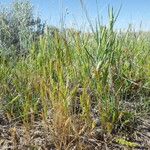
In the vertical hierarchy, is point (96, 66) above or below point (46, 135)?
above

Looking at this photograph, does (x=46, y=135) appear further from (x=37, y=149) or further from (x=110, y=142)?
(x=110, y=142)

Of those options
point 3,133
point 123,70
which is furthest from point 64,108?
point 123,70

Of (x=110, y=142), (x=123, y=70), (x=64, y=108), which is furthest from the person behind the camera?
(x=123, y=70)

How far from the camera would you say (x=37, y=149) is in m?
2.37

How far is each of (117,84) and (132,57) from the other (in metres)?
0.80

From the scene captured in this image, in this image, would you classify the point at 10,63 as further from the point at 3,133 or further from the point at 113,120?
the point at 113,120

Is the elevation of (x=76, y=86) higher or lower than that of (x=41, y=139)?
higher

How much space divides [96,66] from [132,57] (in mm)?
955

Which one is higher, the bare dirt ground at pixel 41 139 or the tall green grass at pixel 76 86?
the tall green grass at pixel 76 86

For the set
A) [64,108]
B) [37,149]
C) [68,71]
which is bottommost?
[37,149]

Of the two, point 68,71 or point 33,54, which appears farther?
point 33,54

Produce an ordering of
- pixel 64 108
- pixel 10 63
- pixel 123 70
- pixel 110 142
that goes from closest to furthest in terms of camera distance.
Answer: pixel 64 108 < pixel 110 142 < pixel 123 70 < pixel 10 63

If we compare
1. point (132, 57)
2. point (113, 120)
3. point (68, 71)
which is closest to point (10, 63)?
point (68, 71)

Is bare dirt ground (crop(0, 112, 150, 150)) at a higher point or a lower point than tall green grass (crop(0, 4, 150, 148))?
lower
